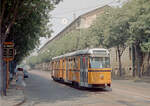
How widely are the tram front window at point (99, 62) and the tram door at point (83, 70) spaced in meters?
0.49

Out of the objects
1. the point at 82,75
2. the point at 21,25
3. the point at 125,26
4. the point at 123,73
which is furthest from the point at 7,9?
the point at 123,73

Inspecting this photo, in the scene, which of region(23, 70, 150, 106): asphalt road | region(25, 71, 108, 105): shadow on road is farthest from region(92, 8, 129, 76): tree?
region(23, 70, 150, 106): asphalt road

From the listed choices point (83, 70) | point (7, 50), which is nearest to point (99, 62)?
point (83, 70)

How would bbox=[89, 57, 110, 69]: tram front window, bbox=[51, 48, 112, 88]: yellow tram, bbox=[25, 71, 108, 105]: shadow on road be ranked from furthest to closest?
bbox=[89, 57, 110, 69]: tram front window
bbox=[51, 48, 112, 88]: yellow tram
bbox=[25, 71, 108, 105]: shadow on road

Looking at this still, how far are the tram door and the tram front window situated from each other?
0.49 metres

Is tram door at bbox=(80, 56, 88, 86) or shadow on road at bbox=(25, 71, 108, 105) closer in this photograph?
shadow on road at bbox=(25, 71, 108, 105)

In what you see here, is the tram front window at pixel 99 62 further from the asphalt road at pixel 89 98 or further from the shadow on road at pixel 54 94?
the shadow on road at pixel 54 94

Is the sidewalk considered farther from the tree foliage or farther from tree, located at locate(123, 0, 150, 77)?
tree, located at locate(123, 0, 150, 77)

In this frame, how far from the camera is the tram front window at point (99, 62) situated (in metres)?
20.3

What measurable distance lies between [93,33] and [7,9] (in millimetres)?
27492

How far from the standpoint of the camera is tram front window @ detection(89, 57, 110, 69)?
66.6 feet

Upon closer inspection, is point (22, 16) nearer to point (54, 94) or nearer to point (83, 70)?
point (54, 94)

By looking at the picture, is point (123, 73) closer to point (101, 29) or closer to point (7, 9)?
point (101, 29)

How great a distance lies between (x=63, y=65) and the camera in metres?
28.3
